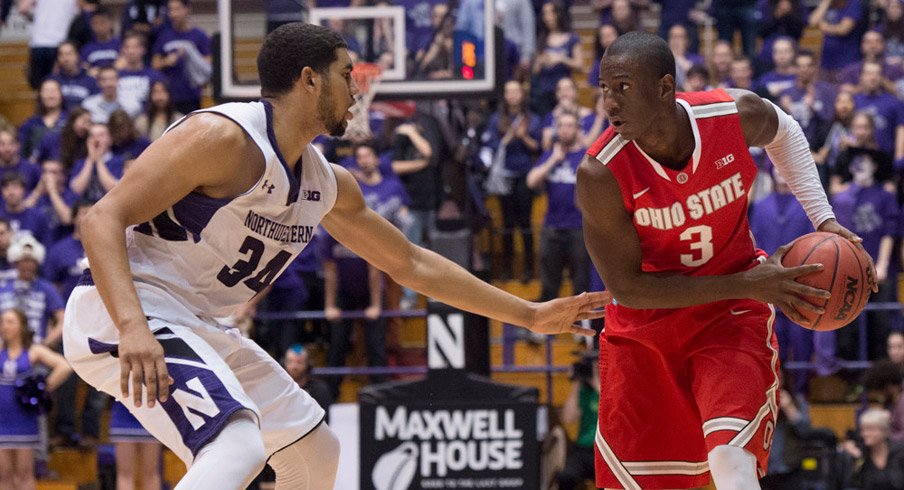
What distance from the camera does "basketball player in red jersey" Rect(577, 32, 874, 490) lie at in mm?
4410

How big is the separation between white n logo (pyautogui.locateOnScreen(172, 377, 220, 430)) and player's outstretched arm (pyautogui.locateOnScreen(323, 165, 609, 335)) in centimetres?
111

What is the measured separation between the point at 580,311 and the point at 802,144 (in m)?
1.04

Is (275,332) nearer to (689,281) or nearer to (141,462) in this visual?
(141,462)

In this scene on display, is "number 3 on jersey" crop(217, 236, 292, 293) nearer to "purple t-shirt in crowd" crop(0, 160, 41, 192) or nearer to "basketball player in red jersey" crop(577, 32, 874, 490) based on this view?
"basketball player in red jersey" crop(577, 32, 874, 490)

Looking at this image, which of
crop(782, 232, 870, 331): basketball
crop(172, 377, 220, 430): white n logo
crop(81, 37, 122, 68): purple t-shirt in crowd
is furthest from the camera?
crop(81, 37, 122, 68): purple t-shirt in crowd

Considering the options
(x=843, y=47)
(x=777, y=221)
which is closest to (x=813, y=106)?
(x=777, y=221)

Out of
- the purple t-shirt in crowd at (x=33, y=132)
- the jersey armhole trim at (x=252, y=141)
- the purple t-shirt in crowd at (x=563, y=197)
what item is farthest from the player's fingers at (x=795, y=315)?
the purple t-shirt in crowd at (x=33, y=132)

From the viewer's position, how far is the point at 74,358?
13.5ft

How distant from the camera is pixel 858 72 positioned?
11.7m

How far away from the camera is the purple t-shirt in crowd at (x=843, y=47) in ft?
41.1

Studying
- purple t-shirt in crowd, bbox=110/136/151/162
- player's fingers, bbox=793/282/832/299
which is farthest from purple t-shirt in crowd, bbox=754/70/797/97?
player's fingers, bbox=793/282/832/299

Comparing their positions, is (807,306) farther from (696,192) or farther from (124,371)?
(124,371)

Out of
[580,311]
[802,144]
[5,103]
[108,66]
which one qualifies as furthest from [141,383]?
[5,103]

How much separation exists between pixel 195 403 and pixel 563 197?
23.7 feet
